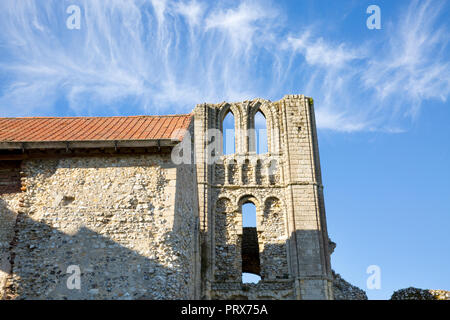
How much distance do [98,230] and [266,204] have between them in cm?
1548

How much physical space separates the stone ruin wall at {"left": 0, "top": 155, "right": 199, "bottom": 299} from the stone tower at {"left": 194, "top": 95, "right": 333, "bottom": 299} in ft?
39.9

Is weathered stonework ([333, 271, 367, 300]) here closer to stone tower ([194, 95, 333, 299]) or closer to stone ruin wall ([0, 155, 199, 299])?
stone tower ([194, 95, 333, 299])

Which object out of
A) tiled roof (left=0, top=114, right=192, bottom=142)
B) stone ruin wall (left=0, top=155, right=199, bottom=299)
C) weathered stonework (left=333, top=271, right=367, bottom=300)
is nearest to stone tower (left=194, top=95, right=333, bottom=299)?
weathered stonework (left=333, top=271, right=367, bottom=300)

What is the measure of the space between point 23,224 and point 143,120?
4483 millimetres

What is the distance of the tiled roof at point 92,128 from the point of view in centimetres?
1108

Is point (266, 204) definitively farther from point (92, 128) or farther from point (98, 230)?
point (98, 230)

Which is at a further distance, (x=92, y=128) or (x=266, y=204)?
(x=266, y=204)

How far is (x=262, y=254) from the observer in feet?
75.9

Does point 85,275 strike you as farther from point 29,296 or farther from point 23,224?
point 23,224

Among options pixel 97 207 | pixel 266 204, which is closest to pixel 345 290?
pixel 266 204

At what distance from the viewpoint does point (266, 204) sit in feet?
80.4

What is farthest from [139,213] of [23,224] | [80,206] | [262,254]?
[262,254]
